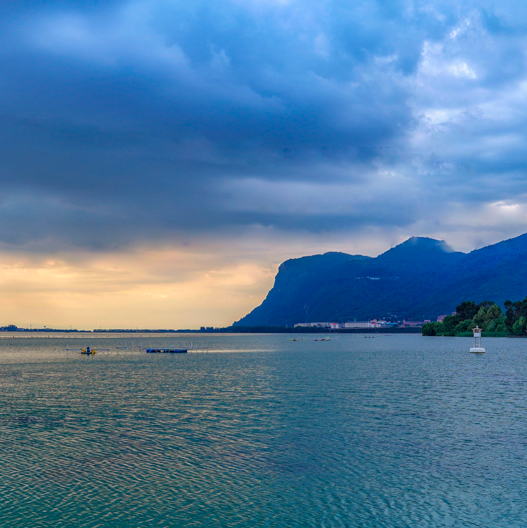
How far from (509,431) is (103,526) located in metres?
36.3

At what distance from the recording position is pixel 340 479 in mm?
32094

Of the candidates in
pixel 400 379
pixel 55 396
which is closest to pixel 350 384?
pixel 400 379

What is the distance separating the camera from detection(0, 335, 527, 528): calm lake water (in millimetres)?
26531

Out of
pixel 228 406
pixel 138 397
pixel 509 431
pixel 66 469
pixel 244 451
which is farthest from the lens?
pixel 138 397

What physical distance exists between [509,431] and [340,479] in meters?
21.6

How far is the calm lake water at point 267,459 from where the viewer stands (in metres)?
26.5

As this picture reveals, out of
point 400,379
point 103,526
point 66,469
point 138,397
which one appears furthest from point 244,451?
point 400,379

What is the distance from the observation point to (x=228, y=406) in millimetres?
61312

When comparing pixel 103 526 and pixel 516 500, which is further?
pixel 516 500

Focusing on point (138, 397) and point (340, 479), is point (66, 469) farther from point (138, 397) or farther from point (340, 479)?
point (138, 397)

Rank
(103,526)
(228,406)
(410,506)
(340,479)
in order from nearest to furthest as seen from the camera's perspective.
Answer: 1. (103,526)
2. (410,506)
3. (340,479)
4. (228,406)

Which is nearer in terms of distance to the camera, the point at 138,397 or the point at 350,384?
the point at 138,397

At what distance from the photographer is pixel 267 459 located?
120ft

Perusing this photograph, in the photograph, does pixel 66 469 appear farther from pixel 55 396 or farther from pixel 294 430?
pixel 55 396
